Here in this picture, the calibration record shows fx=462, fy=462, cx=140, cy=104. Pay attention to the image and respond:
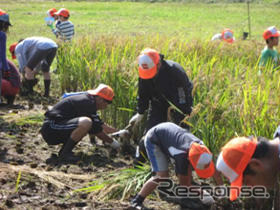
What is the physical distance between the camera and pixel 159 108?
5273 millimetres

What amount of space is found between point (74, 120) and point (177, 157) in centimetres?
176

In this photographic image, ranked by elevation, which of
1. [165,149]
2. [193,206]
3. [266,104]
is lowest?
[193,206]

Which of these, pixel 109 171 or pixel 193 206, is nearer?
pixel 193 206

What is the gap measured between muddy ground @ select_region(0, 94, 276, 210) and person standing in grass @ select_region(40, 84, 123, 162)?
0.69ft

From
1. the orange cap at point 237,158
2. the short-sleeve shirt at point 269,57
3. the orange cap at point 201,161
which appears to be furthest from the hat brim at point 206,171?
the short-sleeve shirt at point 269,57

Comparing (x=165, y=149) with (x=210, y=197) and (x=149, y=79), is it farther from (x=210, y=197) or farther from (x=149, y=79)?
(x=149, y=79)

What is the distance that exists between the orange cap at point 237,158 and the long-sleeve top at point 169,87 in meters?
2.07

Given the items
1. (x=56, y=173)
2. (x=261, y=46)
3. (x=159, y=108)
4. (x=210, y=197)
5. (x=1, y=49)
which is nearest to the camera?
(x=210, y=197)

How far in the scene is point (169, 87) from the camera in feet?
16.4

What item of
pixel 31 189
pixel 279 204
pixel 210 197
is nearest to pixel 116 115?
pixel 31 189

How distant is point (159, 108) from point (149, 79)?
386 millimetres

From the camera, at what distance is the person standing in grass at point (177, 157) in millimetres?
3764

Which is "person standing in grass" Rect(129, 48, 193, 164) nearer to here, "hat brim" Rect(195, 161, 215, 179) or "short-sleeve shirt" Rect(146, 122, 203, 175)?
"short-sleeve shirt" Rect(146, 122, 203, 175)

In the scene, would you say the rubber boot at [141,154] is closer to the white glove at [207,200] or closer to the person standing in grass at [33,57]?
the white glove at [207,200]
